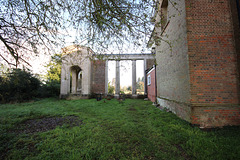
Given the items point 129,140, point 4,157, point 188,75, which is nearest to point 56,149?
point 4,157

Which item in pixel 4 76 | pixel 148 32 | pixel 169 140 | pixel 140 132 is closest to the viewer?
pixel 169 140

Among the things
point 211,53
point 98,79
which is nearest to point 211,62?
point 211,53

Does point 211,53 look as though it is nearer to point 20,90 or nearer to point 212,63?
point 212,63

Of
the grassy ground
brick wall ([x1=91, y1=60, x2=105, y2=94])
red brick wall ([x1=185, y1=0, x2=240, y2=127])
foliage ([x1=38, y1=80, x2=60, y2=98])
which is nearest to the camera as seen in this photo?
the grassy ground

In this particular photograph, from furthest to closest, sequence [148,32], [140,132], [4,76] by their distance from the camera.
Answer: [4,76]
[140,132]
[148,32]

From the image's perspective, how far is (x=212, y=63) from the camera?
379 centimetres

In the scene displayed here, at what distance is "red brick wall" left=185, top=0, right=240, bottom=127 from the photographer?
142 inches

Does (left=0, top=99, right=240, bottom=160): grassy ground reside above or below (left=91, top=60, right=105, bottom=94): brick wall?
below

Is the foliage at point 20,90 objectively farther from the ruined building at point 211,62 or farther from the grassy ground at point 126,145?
the ruined building at point 211,62

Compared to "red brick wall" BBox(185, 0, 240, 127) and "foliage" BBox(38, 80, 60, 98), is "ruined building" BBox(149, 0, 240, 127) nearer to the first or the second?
"red brick wall" BBox(185, 0, 240, 127)

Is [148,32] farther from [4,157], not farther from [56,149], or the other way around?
[4,157]

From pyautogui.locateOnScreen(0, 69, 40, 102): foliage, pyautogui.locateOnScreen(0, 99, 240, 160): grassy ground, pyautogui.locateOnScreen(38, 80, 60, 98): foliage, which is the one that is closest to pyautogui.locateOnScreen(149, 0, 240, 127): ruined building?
pyautogui.locateOnScreen(0, 99, 240, 160): grassy ground

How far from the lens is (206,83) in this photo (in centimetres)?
376

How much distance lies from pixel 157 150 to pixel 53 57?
13.2 feet
